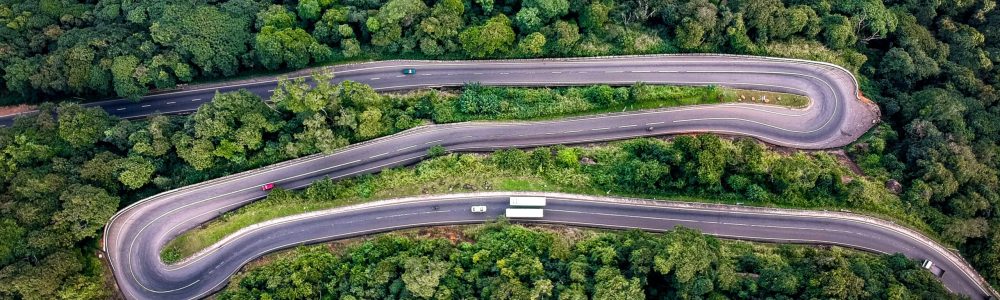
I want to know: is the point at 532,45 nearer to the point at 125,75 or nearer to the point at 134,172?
the point at 134,172

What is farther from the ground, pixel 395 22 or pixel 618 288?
pixel 395 22

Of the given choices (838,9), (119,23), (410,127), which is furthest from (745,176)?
(119,23)

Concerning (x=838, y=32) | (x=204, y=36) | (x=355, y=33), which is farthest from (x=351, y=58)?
(x=838, y=32)

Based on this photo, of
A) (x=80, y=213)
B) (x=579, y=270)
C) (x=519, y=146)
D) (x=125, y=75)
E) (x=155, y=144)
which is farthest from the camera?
(x=125, y=75)

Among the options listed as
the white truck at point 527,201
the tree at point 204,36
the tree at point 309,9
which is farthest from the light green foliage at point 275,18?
the white truck at point 527,201

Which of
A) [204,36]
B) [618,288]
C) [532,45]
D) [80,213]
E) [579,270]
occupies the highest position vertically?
[204,36]

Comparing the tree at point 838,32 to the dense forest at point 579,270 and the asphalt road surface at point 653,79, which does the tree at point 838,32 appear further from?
the dense forest at point 579,270
